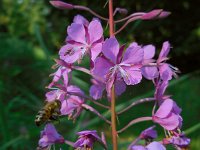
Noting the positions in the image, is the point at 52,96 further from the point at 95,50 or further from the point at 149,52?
the point at 149,52

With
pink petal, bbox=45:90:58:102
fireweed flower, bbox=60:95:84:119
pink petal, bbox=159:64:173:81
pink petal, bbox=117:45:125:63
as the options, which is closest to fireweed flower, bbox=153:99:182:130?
pink petal, bbox=159:64:173:81

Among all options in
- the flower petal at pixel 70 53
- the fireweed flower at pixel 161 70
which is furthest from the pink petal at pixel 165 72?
the flower petal at pixel 70 53

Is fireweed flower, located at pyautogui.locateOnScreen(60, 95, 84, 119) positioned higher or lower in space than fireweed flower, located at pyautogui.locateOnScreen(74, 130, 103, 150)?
higher

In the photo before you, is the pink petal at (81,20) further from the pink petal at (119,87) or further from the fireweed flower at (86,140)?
the fireweed flower at (86,140)

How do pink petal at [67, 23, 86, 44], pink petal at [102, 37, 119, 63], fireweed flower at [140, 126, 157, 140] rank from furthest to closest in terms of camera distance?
fireweed flower at [140, 126, 157, 140] < pink petal at [67, 23, 86, 44] < pink petal at [102, 37, 119, 63]

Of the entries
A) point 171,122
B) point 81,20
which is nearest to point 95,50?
point 81,20

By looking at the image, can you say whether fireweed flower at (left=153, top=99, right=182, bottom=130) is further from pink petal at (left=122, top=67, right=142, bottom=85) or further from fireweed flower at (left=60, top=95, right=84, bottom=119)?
fireweed flower at (left=60, top=95, right=84, bottom=119)
